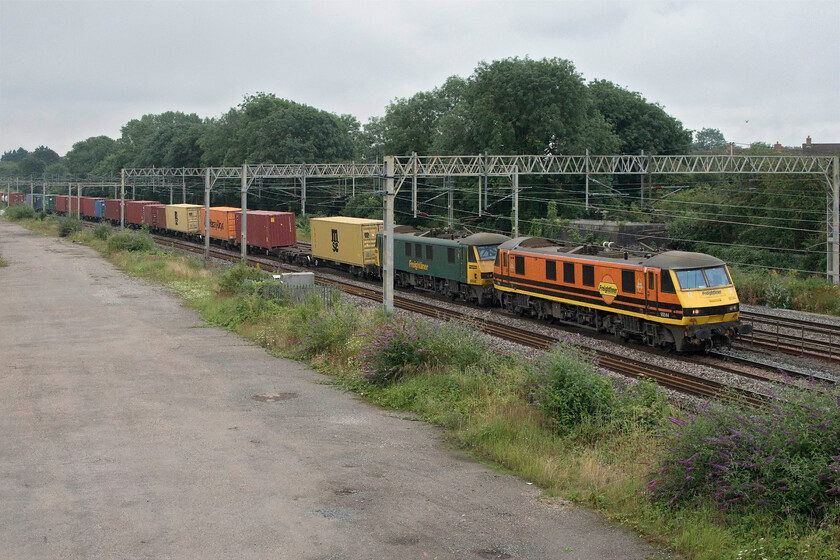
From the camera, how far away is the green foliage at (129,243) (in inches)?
2181

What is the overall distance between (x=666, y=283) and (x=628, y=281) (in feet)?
5.27

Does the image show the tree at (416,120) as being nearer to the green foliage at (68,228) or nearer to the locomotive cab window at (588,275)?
the green foliage at (68,228)

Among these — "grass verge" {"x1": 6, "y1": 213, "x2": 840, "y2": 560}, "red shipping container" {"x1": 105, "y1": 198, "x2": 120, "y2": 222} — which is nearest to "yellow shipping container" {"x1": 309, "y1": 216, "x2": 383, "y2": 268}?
"grass verge" {"x1": 6, "y1": 213, "x2": 840, "y2": 560}

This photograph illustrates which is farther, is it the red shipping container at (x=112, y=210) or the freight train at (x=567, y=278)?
the red shipping container at (x=112, y=210)

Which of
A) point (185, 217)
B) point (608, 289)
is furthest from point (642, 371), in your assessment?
point (185, 217)

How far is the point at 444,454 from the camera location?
42.9ft

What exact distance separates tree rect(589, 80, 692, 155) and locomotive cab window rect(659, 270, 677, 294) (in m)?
52.4

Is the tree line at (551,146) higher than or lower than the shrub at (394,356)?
higher

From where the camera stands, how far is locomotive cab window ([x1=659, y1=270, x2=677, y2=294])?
Answer: 22.2 m

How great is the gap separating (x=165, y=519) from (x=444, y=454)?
489 cm

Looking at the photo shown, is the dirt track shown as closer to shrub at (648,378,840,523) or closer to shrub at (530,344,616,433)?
shrub at (648,378,840,523)

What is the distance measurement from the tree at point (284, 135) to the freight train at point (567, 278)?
37131mm

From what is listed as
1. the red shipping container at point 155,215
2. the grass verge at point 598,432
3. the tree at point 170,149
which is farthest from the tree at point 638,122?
the tree at point 170,149

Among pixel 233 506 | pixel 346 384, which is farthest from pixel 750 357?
pixel 233 506
